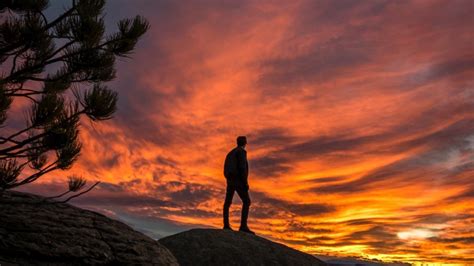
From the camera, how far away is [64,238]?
9.53 meters

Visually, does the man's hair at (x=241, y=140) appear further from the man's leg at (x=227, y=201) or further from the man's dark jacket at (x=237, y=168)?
the man's leg at (x=227, y=201)

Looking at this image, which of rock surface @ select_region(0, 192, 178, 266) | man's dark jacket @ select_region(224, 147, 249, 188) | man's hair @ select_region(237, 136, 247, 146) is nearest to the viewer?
rock surface @ select_region(0, 192, 178, 266)

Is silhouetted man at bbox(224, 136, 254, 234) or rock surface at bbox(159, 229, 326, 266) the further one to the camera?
silhouetted man at bbox(224, 136, 254, 234)

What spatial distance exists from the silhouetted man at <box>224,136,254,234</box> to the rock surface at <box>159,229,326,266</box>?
63 cm

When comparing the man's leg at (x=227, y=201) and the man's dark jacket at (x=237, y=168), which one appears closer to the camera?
the man's dark jacket at (x=237, y=168)

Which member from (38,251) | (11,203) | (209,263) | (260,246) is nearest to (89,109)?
(11,203)

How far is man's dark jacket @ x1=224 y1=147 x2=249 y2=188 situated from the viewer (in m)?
14.7

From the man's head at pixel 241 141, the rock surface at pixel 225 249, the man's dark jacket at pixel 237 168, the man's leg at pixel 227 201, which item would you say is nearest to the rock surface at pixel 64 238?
the rock surface at pixel 225 249

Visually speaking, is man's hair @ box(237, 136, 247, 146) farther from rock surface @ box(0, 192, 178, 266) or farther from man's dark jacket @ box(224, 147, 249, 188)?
rock surface @ box(0, 192, 178, 266)

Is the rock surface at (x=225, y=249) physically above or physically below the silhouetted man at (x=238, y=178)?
below

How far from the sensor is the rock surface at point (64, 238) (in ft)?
29.7

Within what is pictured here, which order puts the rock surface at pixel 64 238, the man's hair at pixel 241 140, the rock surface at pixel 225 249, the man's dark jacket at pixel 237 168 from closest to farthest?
1. the rock surface at pixel 64 238
2. the rock surface at pixel 225 249
3. the man's dark jacket at pixel 237 168
4. the man's hair at pixel 241 140

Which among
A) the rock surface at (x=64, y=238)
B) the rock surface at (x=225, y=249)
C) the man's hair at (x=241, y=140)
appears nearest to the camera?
the rock surface at (x=64, y=238)

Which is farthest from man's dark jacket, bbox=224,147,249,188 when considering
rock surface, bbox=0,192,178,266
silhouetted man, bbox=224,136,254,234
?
rock surface, bbox=0,192,178,266
